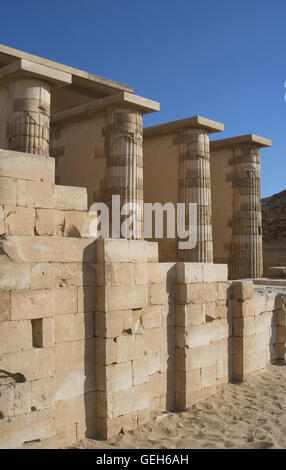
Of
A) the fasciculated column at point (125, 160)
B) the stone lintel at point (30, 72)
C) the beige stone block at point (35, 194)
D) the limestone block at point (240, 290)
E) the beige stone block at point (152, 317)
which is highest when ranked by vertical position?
the stone lintel at point (30, 72)

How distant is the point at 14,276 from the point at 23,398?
Result: 1.28 metres

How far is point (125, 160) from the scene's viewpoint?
11.3 meters

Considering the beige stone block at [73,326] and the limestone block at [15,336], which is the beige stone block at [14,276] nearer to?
the limestone block at [15,336]

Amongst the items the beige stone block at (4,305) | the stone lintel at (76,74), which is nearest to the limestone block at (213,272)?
the beige stone block at (4,305)

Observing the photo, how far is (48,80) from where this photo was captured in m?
9.57

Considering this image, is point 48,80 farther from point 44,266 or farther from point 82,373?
point 82,373

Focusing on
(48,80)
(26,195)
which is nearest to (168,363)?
(26,195)

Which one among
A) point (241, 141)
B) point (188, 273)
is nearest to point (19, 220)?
point (188, 273)

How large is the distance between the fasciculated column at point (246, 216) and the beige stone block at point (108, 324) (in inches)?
369

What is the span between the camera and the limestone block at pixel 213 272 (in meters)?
7.59

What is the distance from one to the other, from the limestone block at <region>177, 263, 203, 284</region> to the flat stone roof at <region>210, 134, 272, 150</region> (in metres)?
8.60
